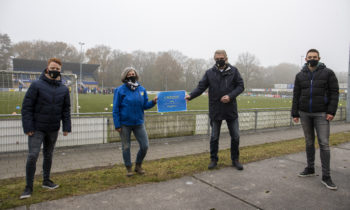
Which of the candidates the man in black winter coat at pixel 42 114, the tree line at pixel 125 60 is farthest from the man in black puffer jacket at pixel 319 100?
the tree line at pixel 125 60

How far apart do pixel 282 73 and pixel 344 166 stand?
11103 cm

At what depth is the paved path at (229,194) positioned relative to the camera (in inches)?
120

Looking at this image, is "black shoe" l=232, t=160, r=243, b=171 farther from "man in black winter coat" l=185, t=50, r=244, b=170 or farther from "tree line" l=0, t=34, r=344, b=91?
"tree line" l=0, t=34, r=344, b=91

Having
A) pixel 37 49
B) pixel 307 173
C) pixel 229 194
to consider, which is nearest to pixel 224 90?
pixel 229 194

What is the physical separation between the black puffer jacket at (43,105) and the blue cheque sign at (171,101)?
1648 millimetres

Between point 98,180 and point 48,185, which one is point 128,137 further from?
point 48,185

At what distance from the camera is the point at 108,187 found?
11.8 ft

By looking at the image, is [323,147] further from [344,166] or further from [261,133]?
[261,133]

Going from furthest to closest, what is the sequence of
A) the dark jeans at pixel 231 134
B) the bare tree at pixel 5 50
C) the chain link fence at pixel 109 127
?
the bare tree at pixel 5 50 → the chain link fence at pixel 109 127 → the dark jeans at pixel 231 134

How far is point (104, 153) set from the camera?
632cm

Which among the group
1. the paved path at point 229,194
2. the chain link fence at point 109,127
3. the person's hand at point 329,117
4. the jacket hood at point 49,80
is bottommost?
the paved path at point 229,194

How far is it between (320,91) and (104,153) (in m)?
4.91

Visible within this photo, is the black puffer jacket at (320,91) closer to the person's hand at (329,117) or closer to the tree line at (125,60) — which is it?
the person's hand at (329,117)

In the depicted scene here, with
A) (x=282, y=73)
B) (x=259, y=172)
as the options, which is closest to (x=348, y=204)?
(x=259, y=172)
